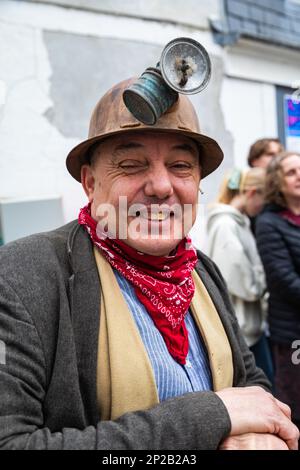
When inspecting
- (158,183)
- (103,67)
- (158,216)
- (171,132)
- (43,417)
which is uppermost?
(103,67)

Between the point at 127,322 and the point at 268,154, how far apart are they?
295 cm

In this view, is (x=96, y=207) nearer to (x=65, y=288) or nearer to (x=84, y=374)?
(x=65, y=288)

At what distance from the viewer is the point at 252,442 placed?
1270 mm

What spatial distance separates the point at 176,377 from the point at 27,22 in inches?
129

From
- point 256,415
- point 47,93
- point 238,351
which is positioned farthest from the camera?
point 47,93

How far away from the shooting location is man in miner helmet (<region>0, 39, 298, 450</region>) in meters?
1.18

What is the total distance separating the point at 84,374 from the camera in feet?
4.17

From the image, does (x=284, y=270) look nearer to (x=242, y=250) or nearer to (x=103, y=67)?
(x=242, y=250)

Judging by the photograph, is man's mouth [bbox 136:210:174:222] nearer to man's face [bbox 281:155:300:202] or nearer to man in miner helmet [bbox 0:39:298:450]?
man in miner helmet [bbox 0:39:298:450]

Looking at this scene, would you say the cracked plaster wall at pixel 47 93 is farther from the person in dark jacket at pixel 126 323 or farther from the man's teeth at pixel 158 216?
the man's teeth at pixel 158 216

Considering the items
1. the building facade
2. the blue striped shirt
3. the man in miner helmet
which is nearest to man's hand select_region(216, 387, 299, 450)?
the man in miner helmet

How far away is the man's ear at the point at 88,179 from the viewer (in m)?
1.64

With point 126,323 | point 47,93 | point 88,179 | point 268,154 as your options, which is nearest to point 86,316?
point 126,323

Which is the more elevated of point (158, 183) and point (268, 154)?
point (268, 154)
